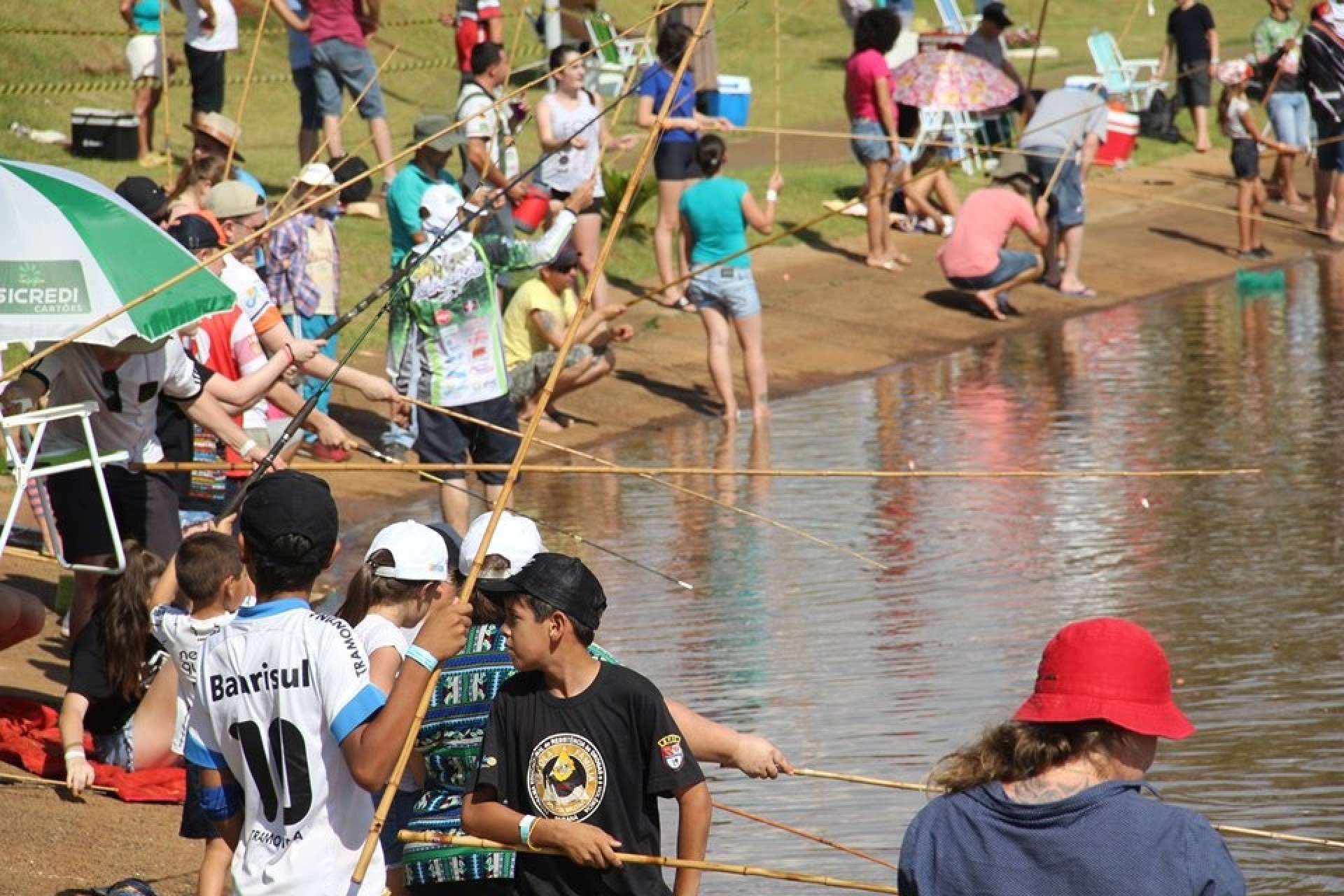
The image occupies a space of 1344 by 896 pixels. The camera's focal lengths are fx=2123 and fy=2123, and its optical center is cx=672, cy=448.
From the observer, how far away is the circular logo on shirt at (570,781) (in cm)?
398

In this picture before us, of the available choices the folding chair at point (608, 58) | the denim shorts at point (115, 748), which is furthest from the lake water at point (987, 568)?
the folding chair at point (608, 58)

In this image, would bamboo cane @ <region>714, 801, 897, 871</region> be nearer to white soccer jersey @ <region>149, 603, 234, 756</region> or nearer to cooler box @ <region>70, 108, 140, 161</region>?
white soccer jersey @ <region>149, 603, 234, 756</region>

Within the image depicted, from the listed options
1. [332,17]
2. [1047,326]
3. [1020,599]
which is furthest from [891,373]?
[1020,599]

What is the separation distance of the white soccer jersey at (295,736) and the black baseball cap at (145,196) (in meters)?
4.02

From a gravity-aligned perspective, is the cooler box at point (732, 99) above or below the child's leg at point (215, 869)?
above

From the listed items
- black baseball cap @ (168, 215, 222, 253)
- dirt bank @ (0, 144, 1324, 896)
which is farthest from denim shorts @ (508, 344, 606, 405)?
black baseball cap @ (168, 215, 222, 253)

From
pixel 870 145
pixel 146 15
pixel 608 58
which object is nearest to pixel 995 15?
pixel 870 145

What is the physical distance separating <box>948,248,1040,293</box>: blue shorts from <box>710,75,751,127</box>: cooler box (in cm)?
467

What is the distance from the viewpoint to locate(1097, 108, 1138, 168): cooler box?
2069cm

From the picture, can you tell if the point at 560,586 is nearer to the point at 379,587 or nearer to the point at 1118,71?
the point at 379,587

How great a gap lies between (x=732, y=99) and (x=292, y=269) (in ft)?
32.1

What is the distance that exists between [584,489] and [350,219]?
4755mm

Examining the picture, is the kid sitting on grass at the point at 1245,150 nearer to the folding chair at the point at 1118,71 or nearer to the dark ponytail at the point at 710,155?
the folding chair at the point at 1118,71

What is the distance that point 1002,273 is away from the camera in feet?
51.5
